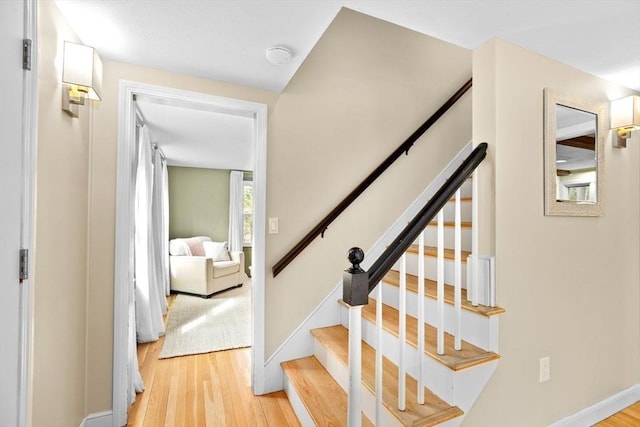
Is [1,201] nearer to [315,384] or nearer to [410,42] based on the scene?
[315,384]

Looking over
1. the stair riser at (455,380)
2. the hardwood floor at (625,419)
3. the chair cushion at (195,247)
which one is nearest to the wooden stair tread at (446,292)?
the stair riser at (455,380)

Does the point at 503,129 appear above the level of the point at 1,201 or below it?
above

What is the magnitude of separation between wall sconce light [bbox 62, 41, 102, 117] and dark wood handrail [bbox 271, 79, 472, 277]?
58.3 inches

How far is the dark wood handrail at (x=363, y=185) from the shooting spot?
2250 millimetres

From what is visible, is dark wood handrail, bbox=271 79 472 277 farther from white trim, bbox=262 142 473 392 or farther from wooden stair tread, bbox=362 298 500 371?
wooden stair tread, bbox=362 298 500 371

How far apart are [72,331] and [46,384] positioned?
1.09 feet

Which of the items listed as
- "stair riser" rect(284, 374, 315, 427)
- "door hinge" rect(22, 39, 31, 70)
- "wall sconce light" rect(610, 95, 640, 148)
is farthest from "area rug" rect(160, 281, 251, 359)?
"wall sconce light" rect(610, 95, 640, 148)

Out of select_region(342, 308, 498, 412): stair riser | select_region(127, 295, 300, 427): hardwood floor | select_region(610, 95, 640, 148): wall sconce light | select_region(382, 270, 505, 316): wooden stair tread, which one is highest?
select_region(610, 95, 640, 148): wall sconce light

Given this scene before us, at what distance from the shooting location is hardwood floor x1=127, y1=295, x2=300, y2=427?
1.93 m

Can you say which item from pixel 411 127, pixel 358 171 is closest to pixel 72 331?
pixel 358 171

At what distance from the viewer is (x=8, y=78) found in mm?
1012

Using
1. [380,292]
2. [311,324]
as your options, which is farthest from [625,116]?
[311,324]

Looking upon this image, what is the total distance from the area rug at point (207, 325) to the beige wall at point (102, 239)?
100 cm

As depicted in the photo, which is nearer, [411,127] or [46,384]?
[46,384]
